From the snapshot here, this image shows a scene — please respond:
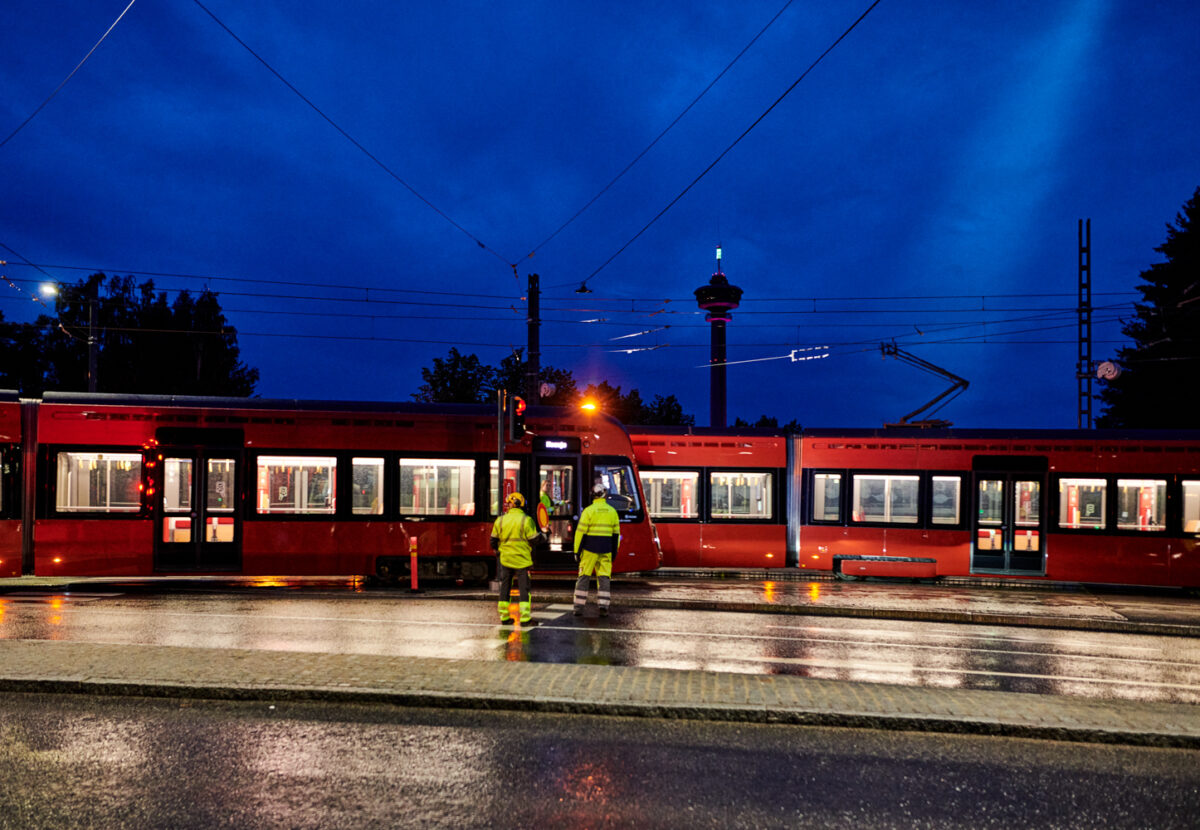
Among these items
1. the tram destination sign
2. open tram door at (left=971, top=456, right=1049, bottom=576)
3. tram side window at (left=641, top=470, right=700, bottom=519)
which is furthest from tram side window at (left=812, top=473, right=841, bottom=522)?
the tram destination sign

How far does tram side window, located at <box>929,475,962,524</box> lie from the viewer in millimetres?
18656

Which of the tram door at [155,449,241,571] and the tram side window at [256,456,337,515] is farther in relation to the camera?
the tram side window at [256,456,337,515]

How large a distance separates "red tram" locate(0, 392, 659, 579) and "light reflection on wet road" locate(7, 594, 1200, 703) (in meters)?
1.59

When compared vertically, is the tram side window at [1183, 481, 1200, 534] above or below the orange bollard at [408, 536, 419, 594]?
above

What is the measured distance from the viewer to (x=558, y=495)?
657 inches

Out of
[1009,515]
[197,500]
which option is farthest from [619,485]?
[1009,515]

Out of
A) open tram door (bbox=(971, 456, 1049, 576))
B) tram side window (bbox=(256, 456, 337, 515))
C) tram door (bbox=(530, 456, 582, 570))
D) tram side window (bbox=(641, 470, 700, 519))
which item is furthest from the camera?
tram side window (bbox=(641, 470, 700, 519))

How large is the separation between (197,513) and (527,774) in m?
11.5

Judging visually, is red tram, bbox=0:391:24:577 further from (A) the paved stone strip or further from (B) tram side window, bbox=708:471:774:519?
(B) tram side window, bbox=708:471:774:519

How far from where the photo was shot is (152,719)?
22.6ft

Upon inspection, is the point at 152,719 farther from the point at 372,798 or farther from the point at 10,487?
the point at 10,487

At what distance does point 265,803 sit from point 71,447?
12.2 meters

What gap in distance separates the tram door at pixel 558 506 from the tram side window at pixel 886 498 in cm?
637

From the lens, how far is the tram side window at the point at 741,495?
19.1 metres
